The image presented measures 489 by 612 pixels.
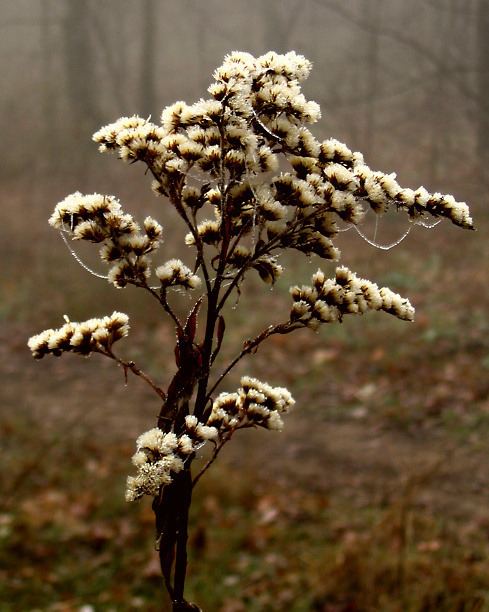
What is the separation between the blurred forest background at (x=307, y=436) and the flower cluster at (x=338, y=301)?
1891 millimetres

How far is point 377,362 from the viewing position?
9969 millimetres

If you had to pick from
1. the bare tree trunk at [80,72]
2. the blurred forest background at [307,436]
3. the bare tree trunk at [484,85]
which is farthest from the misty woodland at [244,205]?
the bare tree trunk at [80,72]

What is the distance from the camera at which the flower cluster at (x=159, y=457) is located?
3.64 ft

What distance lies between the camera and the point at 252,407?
1.32 metres

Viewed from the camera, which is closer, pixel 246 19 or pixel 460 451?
pixel 460 451

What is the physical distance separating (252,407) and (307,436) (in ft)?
23.4

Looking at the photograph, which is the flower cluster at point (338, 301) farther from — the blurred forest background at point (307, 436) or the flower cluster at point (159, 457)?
the blurred forest background at point (307, 436)

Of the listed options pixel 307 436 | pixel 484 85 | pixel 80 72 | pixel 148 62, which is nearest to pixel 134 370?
pixel 307 436

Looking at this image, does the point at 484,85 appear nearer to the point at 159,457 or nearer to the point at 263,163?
the point at 263,163

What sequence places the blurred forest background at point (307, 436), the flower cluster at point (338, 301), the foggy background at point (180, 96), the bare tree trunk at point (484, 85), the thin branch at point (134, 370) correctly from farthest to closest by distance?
the foggy background at point (180, 96) → the bare tree trunk at point (484, 85) → the blurred forest background at point (307, 436) → the flower cluster at point (338, 301) → the thin branch at point (134, 370)

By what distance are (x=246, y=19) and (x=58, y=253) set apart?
2983 cm

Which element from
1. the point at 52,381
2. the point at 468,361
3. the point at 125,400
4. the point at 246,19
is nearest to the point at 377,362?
the point at 468,361

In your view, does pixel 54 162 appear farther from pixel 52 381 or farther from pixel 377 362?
pixel 377 362

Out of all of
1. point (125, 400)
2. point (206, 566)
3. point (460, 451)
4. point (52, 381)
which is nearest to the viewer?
point (206, 566)
